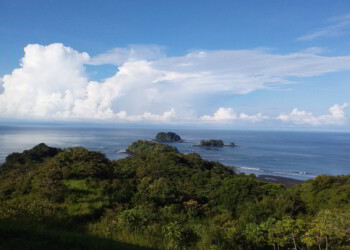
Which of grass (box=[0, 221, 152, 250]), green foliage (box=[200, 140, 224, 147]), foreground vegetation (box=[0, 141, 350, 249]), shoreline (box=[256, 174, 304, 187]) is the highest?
grass (box=[0, 221, 152, 250])

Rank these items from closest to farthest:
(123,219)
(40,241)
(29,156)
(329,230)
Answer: (40,241) < (329,230) < (123,219) < (29,156)

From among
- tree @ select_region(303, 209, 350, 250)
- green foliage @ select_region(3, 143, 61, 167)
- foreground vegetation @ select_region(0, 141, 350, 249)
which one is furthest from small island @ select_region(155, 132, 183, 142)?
tree @ select_region(303, 209, 350, 250)

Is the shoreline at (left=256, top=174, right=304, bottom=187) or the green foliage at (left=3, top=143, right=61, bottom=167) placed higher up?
the green foliage at (left=3, top=143, right=61, bottom=167)

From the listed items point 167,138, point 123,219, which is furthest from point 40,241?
point 167,138

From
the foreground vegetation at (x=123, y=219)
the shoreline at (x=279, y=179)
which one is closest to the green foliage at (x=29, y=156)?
the foreground vegetation at (x=123, y=219)

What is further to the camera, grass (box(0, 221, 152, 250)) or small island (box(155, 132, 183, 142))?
small island (box(155, 132, 183, 142))

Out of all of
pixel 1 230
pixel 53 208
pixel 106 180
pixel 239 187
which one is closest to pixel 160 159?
pixel 239 187

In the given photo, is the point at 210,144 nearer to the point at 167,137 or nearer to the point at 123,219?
the point at 167,137

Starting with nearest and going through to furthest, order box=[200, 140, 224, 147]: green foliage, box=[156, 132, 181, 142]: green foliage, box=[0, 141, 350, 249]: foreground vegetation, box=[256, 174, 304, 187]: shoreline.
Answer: box=[0, 141, 350, 249]: foreground vegetation
box=[256, 174, 304, 187]: shoreline
box=[200, 140, 224, 147]: green foliage
box=[156, 132, 181, 142]: green foliage

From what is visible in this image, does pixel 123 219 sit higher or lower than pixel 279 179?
higher

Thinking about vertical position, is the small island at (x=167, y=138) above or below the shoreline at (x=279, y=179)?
above

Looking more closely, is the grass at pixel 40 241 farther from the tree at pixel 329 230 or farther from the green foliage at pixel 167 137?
the green foliage at pixel 167 137

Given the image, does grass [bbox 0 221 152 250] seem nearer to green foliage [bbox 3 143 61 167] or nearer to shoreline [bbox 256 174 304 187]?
green foliage [bbox 3 143 61 167]

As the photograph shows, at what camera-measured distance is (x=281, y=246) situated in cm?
738
